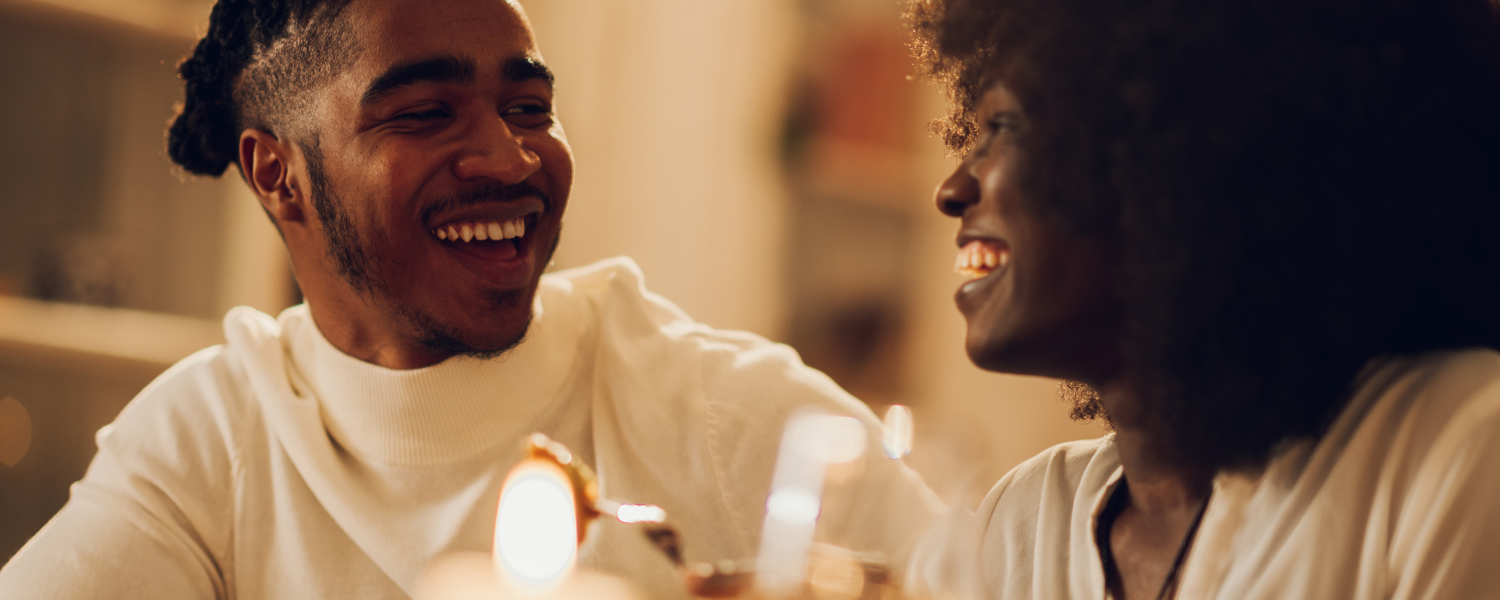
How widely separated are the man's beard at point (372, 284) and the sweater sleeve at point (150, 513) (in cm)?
23

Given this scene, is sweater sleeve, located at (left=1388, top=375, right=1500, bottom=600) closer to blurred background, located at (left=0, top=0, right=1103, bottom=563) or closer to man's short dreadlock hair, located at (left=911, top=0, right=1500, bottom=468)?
man's short dreadlock hair, located at (left=911, top=0, right=1500, bottom=468)

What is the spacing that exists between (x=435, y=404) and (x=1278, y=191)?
924mm

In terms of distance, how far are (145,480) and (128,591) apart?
0.14m

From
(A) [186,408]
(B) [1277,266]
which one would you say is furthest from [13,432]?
(B) [1277,266]

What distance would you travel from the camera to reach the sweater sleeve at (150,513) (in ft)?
3.90

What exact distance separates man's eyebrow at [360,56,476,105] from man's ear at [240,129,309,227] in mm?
177

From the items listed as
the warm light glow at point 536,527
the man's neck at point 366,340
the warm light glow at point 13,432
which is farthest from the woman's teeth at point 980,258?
the warm light glow at point 13,432

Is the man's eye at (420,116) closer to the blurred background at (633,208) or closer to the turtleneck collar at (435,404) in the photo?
the turtleneck collar at (435,404)

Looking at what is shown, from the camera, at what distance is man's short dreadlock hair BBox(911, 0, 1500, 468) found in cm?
66

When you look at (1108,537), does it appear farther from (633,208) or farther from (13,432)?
(13,432)

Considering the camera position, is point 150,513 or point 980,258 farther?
point 150,513

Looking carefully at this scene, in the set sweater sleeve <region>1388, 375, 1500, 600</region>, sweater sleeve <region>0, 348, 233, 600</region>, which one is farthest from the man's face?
sweater sleeve <region>1388, 375, 1500, 600</region>

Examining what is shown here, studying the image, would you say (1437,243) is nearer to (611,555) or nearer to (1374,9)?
(1374,9)

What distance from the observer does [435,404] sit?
1290mm
